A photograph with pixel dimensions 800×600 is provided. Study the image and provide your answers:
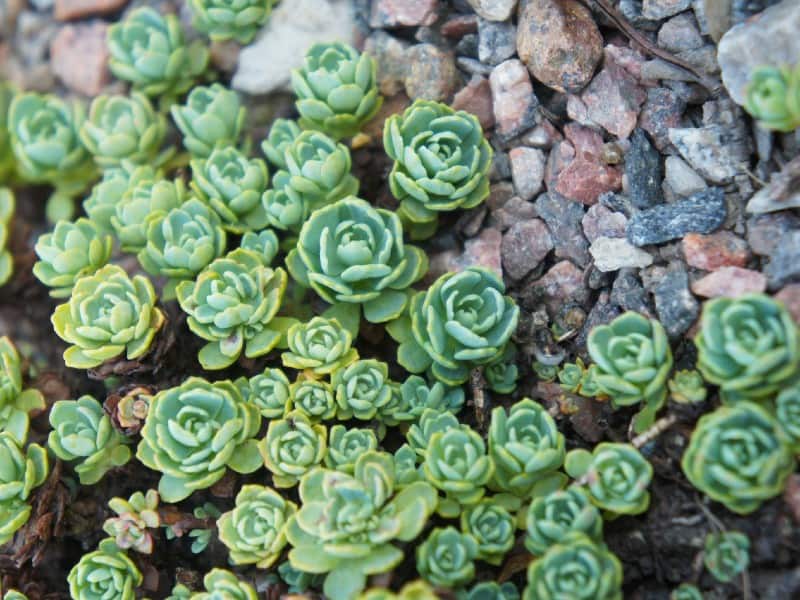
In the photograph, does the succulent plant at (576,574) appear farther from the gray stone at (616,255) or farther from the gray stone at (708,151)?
the gray stone at (708,151)

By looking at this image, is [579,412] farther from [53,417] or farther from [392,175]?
[53,417]

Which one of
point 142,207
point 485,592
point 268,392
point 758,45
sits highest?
point 758,45

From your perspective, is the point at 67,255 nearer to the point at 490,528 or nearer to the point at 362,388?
the point at 362,388

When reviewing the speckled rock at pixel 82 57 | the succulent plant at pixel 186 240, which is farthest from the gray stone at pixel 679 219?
the speckled rock at pixel 82 57

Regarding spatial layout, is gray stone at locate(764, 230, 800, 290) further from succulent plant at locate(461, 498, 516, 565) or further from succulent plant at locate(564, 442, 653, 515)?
succulent plant at locate(461, 498, 516, 565)

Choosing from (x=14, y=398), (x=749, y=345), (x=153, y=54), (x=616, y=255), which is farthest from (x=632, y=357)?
(x=153, y=54)

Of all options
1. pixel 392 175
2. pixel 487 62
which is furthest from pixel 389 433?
pixel 487 62
